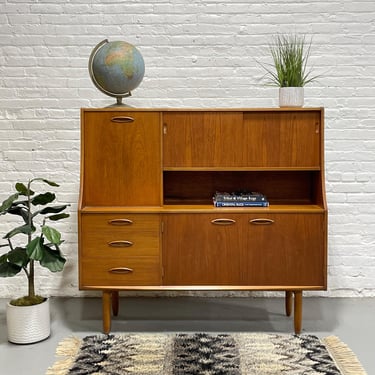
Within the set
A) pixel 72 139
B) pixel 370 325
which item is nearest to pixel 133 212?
pixel 72 139

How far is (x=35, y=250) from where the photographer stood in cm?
281

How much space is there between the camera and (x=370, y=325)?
10.1ft

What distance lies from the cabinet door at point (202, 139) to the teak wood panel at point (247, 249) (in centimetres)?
32

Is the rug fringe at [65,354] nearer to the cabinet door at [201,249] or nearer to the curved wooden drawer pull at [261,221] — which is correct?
the cabinet door at [201,249]

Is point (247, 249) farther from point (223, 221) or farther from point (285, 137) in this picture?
point (285, 137)

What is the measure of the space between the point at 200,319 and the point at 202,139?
1.12 meters

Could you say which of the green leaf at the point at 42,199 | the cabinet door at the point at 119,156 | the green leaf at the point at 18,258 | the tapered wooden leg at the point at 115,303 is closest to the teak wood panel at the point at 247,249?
the cabinet door at the point at 119,156

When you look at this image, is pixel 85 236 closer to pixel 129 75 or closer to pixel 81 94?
pixel 129 75

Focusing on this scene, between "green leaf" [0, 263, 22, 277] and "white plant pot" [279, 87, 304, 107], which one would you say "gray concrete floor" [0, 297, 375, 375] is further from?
"white plant pot" [279, 87, 304, 107]

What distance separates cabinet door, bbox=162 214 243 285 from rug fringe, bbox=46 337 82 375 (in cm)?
59

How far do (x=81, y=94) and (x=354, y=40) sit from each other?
6.23 feet

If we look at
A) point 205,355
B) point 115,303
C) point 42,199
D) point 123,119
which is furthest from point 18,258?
point 205,355

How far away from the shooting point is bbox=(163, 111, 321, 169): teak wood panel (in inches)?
115

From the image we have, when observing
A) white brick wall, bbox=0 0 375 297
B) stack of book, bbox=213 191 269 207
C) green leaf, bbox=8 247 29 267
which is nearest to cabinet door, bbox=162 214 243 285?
stack of book, bbox=213 191 269 207
